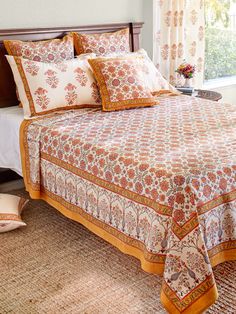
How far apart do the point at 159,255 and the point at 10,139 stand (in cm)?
149

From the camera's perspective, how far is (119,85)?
2.90 m

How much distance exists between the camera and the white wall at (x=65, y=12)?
3.10 meters

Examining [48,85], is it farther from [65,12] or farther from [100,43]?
[65,12]

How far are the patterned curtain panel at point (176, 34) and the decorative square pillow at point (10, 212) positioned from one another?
77.7 inches

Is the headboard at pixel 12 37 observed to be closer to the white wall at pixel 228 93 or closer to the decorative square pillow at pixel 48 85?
the decorative square pillow at pixel 48 85

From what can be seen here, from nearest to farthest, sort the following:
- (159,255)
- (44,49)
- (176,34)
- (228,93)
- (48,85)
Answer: (159,255) → (48,85) → (44,49) → (176,34) → (228,93)

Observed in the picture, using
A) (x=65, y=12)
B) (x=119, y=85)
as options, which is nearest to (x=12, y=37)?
(x=65, y=12)

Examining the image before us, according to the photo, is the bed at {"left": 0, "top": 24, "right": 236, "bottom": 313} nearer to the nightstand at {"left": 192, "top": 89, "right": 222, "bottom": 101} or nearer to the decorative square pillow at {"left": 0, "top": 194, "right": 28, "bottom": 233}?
the decorative square pillow at {"left": 0, "top": 194, "right": 28, "bottom": 233}

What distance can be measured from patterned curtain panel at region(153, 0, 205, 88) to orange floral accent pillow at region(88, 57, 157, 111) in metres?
1.12

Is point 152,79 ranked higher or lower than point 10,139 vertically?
higher

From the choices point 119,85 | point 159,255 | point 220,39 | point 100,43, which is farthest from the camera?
point 220,39

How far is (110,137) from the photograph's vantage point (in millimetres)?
2361

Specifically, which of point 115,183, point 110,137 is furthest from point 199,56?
point 115,183

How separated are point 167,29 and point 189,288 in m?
2.81
